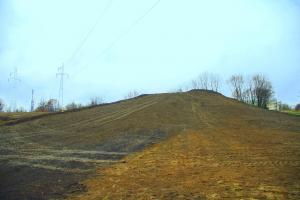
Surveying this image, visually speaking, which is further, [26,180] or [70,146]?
[70,146]

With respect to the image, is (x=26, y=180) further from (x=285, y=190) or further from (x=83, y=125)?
(x=83, y=125)

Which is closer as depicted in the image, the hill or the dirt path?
the dirt path

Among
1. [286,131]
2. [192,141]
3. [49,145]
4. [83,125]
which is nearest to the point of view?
[192,141]

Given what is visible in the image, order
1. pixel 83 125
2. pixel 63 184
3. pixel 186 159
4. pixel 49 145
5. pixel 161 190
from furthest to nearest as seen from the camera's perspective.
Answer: pixel 83 125 < pixel 49 145 < pixel 186 159 < pixel 63 184 < pixel 161 190

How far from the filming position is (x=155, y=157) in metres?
18.9

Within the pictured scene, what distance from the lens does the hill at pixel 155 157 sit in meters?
13.6

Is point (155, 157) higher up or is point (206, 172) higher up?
point (155, 157)

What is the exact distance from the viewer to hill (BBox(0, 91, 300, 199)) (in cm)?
1357

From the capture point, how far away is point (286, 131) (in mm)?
26641

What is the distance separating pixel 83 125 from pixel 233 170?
19048 mm

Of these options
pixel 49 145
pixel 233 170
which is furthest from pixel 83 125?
pixel 233 170

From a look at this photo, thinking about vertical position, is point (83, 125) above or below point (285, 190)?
above

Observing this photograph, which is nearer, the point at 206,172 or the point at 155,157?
the point at 206,172

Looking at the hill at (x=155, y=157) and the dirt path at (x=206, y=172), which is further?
the hill at (x=155, y=157)
